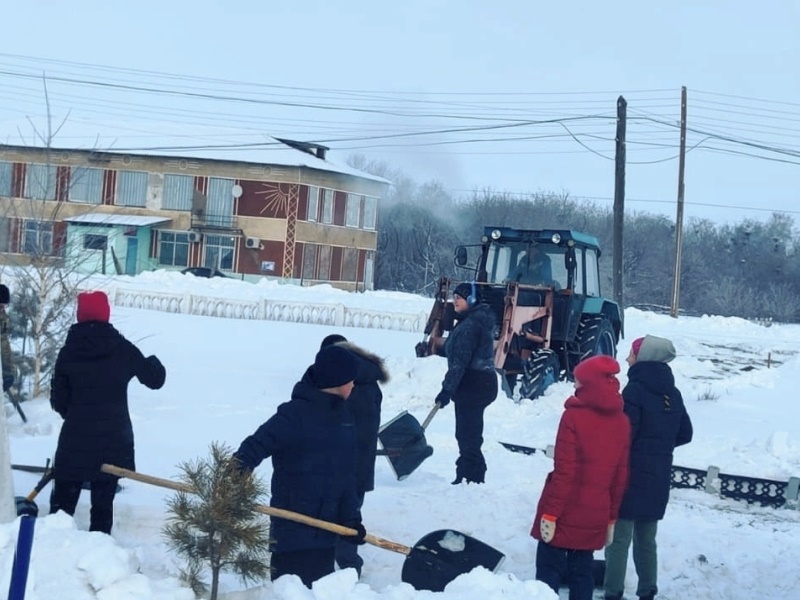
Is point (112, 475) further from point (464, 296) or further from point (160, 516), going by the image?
point (464, 296)

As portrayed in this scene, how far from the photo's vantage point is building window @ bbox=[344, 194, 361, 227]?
44.9 m

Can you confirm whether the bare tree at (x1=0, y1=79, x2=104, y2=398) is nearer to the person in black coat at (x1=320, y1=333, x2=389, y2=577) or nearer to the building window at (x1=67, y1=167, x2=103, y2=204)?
the person in black coat at (x1=320, y1=333, x2=389, y2=577)

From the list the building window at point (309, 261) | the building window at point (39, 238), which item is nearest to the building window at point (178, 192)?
the building window at point (309, 261)

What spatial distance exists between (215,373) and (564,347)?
517 cm

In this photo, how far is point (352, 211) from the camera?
148 feet

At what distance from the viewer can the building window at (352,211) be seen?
147 feet

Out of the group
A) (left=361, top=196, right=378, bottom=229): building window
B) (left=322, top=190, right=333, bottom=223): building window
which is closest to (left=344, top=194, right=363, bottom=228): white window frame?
(left=361, top=196, right=378, bottom=229): building window

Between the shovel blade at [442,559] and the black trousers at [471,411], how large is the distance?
111 inches

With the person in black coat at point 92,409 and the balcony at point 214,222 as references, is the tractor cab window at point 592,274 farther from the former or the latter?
the balcony at point 214,222

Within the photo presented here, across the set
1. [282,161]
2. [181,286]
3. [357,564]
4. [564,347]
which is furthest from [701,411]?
[282,161]

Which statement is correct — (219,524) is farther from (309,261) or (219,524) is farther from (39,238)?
(309,261)

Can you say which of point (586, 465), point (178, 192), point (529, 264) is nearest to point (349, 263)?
point (178, 192)

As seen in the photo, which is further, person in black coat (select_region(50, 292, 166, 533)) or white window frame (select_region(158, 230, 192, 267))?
white window frame (select_region(158, 230, 192, 267))

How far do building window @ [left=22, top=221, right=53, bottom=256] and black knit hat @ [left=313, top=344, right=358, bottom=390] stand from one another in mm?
7217
